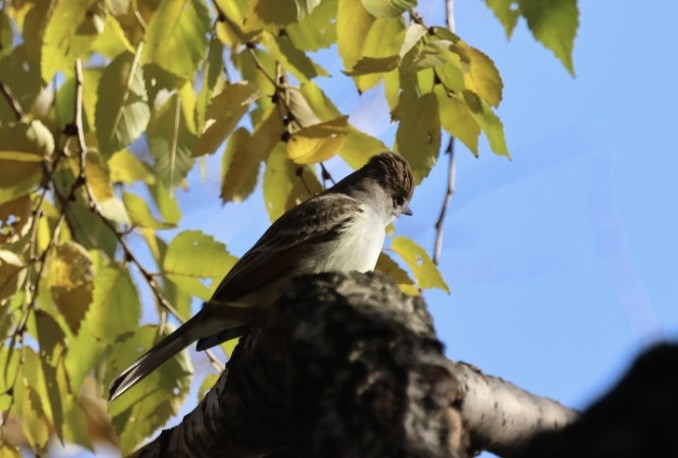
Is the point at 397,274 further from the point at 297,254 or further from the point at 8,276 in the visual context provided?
the point at 8,276

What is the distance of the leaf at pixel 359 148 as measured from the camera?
2.64 m

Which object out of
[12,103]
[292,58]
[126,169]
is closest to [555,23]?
[292,58]

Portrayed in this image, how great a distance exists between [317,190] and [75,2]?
79cm

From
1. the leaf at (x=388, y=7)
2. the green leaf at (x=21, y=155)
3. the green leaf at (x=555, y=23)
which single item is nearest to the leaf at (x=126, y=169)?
the green leaf at (x=21, y=155)

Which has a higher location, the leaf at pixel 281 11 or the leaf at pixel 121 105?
the leaf at pixel 121 105

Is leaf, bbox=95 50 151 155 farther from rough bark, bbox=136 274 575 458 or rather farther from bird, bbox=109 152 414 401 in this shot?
rough bark, bbox=136 274 575 458

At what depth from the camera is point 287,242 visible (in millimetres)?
3223

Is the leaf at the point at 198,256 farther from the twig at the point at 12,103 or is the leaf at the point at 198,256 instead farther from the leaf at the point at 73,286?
the twig at the point at 12,103

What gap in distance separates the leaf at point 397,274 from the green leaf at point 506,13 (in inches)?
25.9

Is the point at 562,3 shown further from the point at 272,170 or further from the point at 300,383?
the point at 300,383

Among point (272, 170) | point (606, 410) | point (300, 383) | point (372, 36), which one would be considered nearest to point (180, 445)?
point (300, 383)

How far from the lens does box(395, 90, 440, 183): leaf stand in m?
2.53

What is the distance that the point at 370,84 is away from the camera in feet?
8.32

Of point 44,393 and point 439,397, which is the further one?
point 44,393
